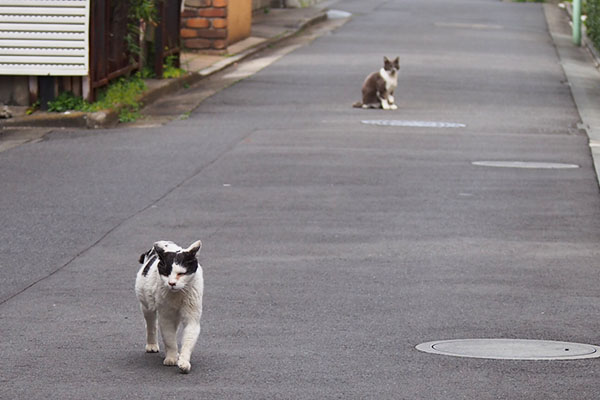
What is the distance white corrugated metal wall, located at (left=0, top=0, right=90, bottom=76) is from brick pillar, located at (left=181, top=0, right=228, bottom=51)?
9882 mm

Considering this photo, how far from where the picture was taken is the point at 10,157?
1429cm

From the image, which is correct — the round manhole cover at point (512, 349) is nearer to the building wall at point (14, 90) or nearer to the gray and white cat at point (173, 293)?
the gray and white cat at point (173, 293)

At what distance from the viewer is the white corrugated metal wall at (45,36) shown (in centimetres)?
1731

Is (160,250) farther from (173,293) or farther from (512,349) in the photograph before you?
(512,349)

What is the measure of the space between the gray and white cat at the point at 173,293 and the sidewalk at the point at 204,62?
1081 centimetres

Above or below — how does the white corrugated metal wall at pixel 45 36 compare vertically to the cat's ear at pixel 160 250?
below

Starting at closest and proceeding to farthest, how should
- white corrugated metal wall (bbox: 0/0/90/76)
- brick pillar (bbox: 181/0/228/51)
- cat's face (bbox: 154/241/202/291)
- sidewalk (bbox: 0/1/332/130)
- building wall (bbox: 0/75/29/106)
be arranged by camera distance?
cat's face (bbox: 154/241/202/291), sidewalk (bbox: 0/1/332/130), white corrugated metal wall (bbox: 0/0/90/76), building wall (bbox: 0/75/29/106), brick pillar (bbox: 181/0/228/51)

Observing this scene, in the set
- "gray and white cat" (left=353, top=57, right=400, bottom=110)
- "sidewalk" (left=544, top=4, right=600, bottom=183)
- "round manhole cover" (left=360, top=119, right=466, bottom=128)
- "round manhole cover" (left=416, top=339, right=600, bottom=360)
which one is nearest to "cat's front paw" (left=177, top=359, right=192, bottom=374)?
"round manhole cover" (left=416, top=339, right=600, bottom=360)

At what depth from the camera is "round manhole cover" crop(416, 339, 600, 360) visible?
7.02 meters

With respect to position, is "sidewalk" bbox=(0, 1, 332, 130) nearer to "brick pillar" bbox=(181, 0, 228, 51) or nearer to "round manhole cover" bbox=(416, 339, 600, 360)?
"brick pillar" bbox=(181, 0, 228, 51)

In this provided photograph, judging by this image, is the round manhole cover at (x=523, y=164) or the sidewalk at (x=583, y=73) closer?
the round manhole cover at (x=523, y=164)

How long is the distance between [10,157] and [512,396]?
9219 mm

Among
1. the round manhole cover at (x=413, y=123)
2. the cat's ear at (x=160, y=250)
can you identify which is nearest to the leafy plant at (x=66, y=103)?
the round manhole cover at (x=413, y=123)

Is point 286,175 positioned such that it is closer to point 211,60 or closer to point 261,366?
point 261,366
